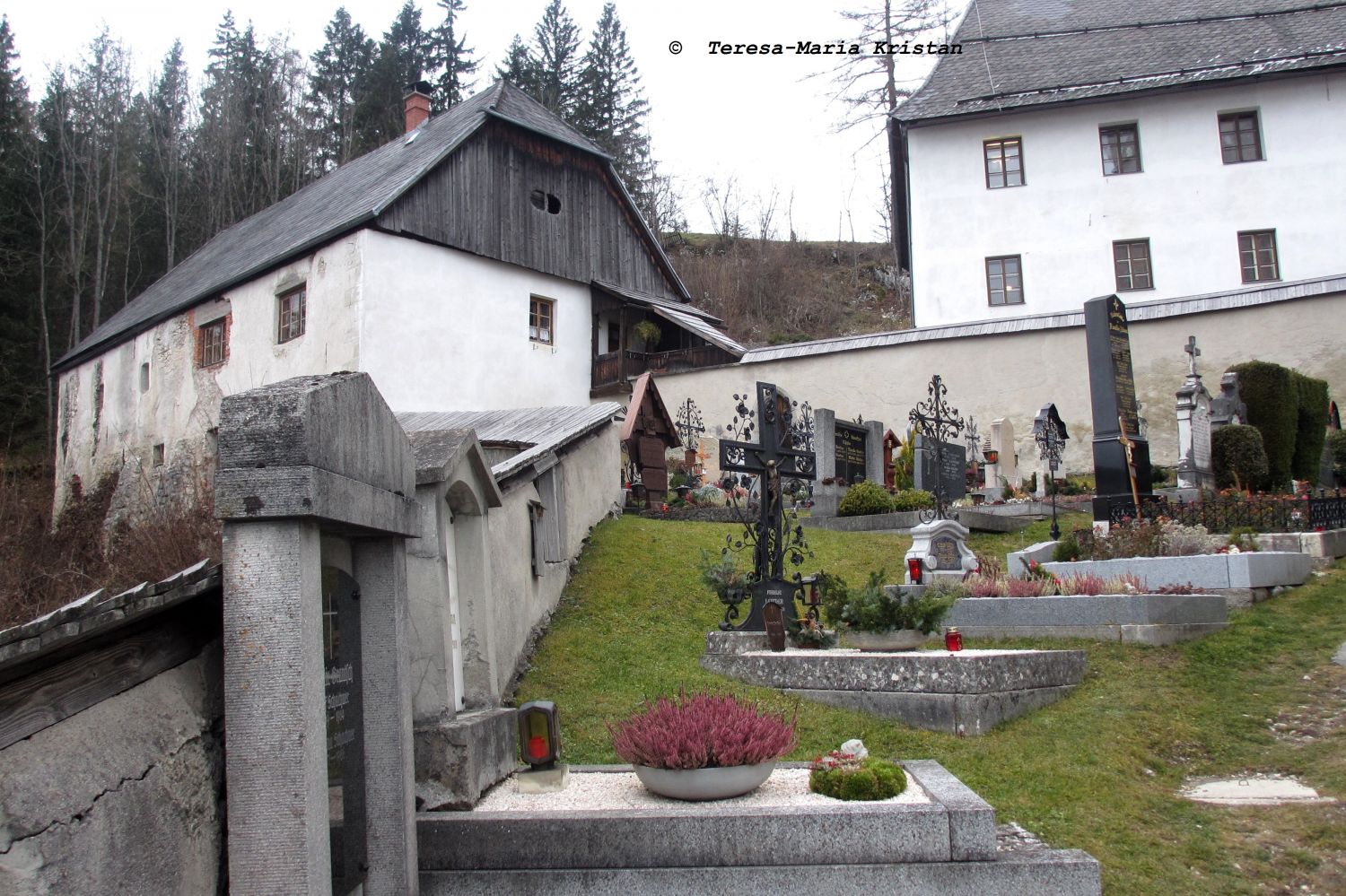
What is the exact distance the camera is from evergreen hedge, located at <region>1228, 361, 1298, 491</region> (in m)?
16.4

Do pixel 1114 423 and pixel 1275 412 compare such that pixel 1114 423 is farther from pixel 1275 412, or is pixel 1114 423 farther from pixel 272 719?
pixel 272 719

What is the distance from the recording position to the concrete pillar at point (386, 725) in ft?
14.1

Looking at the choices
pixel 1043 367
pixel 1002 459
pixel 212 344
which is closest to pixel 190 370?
pixel 212 344

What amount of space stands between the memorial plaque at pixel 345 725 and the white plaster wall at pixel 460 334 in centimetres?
1752

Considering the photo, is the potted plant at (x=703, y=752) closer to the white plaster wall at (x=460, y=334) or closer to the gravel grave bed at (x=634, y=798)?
the gravel grave bed at (x=634, y=798)

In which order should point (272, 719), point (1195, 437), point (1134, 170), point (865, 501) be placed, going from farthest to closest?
point (1134, 170) → point (865, 501) → point (1195, 437) → point (272, 719)

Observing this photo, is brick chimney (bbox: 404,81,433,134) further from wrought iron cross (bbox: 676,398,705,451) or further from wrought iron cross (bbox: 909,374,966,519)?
wrought iron cross (bbox: 909,374,966,519)

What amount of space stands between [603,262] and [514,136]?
400 cm

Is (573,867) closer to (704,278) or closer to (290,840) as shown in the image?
(290,840)

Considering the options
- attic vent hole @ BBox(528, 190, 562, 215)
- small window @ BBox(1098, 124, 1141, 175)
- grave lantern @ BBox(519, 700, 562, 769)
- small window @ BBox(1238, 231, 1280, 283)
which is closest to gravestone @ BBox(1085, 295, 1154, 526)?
grave lantern @ BBox(519, 700, 562, 769)

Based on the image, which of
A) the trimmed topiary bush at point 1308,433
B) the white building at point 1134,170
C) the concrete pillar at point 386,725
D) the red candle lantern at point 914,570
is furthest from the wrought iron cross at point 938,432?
the concrete pillar at point 386,725

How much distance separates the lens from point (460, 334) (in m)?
23.5

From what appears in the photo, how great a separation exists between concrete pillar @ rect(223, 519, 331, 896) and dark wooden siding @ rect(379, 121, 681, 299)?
770 inches

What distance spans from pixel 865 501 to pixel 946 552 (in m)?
4.88
